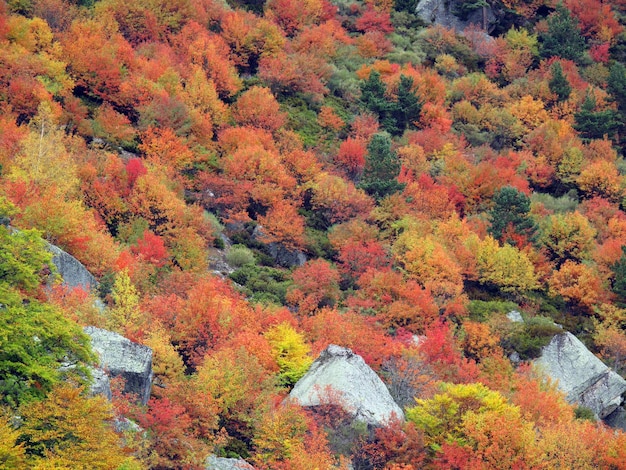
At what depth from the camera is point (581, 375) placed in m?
52.2

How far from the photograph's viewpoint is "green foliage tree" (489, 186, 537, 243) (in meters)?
65.6

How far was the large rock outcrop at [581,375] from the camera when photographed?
51.8 metres

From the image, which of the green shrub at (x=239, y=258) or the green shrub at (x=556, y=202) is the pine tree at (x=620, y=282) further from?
the green shrub at (x=239, y=258)

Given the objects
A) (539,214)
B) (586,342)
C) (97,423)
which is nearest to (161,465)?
(97,423)

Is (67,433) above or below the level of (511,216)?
above

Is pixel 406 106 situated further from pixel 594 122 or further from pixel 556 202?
pixel 594 122

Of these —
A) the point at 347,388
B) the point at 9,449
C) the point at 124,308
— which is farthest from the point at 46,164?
the point at 9,449

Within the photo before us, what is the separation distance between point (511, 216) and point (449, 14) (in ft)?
150

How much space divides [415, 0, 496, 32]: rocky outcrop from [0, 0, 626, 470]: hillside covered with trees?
0.46 m

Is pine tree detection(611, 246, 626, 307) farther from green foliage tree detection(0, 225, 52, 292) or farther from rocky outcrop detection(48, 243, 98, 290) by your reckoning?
green foliage tree detection(0, 225, 52, 292)

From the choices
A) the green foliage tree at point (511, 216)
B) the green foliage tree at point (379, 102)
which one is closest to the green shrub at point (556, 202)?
the green foliage tree at point (511, 216)

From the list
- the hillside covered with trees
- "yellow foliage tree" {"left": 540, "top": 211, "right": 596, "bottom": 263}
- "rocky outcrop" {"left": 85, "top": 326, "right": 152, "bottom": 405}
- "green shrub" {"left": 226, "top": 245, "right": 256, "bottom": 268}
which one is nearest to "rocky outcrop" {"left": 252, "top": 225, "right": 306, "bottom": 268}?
the hillside covered with trees

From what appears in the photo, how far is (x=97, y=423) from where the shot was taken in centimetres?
2764

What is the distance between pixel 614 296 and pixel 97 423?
44.2m
